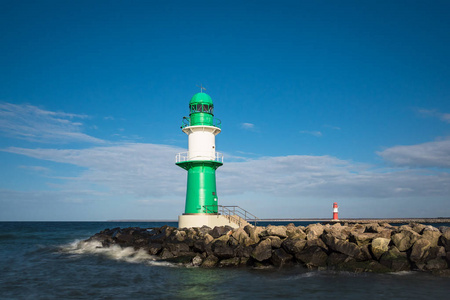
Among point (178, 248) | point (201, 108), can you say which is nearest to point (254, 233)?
point (178, 248)

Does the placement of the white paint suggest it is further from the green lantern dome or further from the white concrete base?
the white concrete base

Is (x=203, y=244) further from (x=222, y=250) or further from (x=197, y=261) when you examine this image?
(x=222, y=250)

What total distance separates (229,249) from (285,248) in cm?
237

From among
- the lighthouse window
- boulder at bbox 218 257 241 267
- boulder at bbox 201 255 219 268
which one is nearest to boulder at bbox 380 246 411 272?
boulder at bbox 218 257 241 267

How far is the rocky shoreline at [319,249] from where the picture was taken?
13.1 m

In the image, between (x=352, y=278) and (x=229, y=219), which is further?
(x=229, y=219)

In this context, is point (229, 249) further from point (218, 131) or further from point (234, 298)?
point (218, 131)

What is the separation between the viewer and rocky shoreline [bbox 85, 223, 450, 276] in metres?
13.1

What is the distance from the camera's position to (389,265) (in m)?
13.1

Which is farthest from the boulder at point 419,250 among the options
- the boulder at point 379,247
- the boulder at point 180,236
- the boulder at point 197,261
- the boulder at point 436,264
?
the boulder at point 180,236

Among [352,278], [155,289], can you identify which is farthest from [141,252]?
[352,278]

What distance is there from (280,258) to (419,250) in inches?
191

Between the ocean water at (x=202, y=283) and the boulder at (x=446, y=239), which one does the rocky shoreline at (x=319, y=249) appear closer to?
the boulder at (x=446, y=239)

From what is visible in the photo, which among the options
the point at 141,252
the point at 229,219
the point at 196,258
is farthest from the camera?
the point at 229,219
